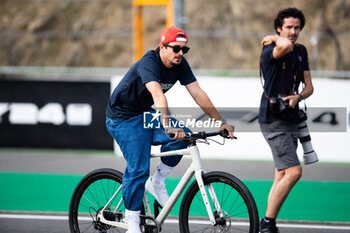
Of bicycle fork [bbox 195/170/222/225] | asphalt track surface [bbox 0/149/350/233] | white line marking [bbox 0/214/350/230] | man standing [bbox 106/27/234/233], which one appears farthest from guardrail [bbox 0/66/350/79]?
bicycle fork [bbox 195/170/222/225]

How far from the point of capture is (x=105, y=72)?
22.4 meters

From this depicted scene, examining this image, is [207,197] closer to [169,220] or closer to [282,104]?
[282,104]

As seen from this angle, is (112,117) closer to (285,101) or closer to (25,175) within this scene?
(285,101)

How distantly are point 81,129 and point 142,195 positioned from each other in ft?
23.9

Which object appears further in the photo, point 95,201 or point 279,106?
point 95,201

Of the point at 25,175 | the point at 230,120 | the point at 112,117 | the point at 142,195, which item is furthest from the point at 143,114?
the point at 230,120

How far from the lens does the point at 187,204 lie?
5133 mm

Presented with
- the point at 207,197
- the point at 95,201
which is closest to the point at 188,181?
the point at 207,197

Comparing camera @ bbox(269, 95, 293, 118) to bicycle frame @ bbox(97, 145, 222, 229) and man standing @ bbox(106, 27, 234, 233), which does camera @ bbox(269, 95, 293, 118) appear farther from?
bicycle frame @ bbox(97, 145, 222, 229)

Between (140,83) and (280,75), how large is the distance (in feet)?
4.07

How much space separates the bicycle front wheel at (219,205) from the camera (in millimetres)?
4801

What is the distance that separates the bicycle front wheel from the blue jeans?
0.38m

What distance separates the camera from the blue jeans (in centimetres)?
519

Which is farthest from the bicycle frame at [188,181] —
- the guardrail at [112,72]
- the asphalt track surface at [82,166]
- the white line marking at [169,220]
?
the guardrail at [112,72]
